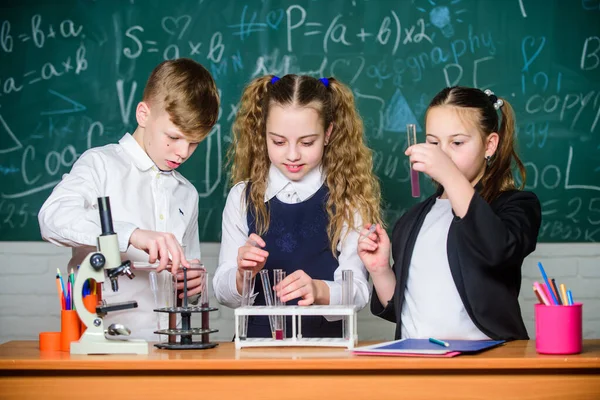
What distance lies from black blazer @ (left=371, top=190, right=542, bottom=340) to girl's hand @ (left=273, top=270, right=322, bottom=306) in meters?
0.26

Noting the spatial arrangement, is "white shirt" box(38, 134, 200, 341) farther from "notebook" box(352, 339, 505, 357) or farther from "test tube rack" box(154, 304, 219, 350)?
"notebook" box(352, 339, 505, 357)

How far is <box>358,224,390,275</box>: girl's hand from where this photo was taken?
2.01 m

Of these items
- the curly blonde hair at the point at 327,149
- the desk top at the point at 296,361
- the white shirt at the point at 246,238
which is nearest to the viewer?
the desk top at the point at 296,361

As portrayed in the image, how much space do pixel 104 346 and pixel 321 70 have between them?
6.67 feet

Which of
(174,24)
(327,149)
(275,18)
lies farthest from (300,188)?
(174,24)

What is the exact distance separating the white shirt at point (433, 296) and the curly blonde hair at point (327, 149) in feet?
0.90

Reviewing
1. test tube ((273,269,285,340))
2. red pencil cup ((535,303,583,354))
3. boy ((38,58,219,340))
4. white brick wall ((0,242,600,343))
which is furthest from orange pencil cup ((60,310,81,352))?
white brick wall ((0,242,600,343))

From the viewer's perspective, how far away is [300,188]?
2.39 meters

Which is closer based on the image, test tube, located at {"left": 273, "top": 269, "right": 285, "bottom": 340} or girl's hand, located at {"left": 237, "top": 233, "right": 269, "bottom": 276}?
test tube, located at {"left": 273, "top": 269, "right": 285, "bottom": 340}

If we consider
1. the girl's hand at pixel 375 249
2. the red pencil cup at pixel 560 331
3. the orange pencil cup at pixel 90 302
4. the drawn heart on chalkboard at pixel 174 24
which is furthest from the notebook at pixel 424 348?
the drawn heart on chalkboard at pixel 174 24

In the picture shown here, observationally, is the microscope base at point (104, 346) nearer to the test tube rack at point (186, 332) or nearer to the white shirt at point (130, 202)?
the test tube rack at point (186, 332)

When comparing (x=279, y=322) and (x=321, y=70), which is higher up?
(x=321, y=70)

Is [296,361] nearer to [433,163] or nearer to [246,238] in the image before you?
[433,163]

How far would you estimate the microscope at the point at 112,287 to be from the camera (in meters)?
1.68
